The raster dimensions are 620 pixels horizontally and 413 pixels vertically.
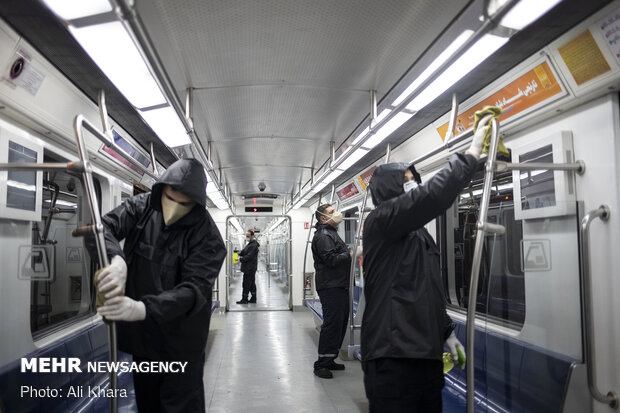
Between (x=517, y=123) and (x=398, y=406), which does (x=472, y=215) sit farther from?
(x=398, y=406)

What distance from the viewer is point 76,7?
5.85 ft

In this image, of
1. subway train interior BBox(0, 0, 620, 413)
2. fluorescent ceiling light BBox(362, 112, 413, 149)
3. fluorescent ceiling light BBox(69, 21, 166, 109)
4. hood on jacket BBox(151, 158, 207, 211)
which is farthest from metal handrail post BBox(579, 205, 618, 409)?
fluorescent ceiling light BBox(69, 21, 166, 109)

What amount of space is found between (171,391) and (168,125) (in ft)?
7.10

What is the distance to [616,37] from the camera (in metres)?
2.03

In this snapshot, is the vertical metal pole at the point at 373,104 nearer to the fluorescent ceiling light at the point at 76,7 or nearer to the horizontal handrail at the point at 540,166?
the horizontal handrail at the point at 540,166

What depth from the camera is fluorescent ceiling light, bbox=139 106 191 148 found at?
311 centimetres

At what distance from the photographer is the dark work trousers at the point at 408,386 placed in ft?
6.34

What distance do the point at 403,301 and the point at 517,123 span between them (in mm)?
1687

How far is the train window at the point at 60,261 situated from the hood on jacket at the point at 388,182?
1.57 metres

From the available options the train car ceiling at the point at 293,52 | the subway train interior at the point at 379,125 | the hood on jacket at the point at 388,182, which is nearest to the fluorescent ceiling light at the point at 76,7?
the subway train interior at the point at 379,125

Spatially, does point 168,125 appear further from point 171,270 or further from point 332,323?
point 332,323

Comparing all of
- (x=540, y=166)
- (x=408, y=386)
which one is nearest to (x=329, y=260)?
(x=408, y=386)

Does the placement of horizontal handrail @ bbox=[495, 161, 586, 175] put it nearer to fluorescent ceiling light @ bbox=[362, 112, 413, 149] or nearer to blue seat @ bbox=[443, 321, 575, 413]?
blue seat @ bbox=[443, 321, 575, 413]

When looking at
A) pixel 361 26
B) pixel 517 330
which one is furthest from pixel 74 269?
pixel 517 330
